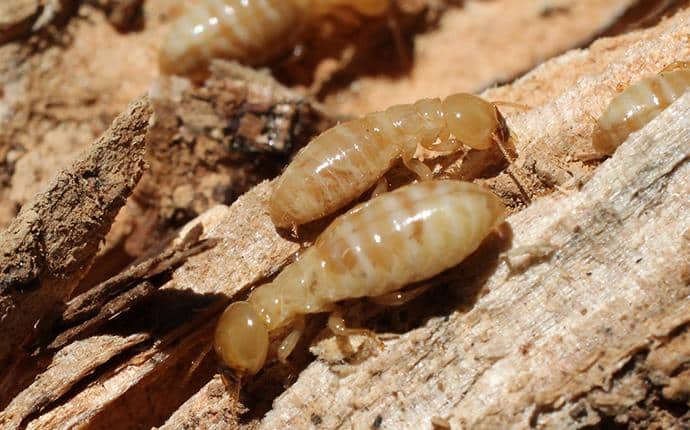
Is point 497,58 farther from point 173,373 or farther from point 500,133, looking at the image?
point 173,373

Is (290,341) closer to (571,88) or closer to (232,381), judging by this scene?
(232,381)

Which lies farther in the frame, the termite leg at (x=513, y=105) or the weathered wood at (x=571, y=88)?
the termite leg at (x=513, y=105)

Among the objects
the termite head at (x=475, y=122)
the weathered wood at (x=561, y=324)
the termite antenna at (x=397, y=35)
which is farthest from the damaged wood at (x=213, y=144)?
the weathered wood at (x=561, y=324)

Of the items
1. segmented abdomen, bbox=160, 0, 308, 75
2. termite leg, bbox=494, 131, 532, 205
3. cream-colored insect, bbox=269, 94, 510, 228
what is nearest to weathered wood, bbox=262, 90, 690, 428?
termite leg, bbox=494, 131, 532, 205

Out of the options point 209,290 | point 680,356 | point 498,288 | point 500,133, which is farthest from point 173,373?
point 680,356

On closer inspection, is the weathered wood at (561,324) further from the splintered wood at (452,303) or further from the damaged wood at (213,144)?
the damaged wood at (213,144)

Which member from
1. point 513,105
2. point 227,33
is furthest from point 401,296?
point 227,33

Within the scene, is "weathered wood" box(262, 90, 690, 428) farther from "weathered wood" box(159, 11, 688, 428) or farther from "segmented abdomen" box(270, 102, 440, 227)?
"segmented abdomen" box(270, 102, 440, 227)
